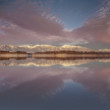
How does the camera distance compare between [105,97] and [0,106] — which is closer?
[0,106]

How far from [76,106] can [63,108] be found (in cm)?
65

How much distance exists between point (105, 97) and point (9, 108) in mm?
4900

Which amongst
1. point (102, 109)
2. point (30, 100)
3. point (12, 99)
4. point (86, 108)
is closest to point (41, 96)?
point (30, 100)

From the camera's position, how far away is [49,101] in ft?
24.3

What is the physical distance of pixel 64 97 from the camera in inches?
320

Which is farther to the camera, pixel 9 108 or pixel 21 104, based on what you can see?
pixel 21 104

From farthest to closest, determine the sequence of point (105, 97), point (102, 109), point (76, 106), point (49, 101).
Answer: point (105, 97), point (49, 101), point (76, 106), point (102, 109)

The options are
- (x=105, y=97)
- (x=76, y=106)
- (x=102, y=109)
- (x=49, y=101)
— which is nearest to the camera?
(x=102, y=109)

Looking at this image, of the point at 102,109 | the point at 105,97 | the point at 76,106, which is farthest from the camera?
the point at 105,97

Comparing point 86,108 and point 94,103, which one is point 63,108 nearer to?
point 86,108

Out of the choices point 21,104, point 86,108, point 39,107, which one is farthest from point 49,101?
point 86,108

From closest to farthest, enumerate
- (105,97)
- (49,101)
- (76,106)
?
(76,106) < (49,101) < (105,97)

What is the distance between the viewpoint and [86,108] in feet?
21.3

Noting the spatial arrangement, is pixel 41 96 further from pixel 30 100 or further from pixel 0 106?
pixel 0 106
